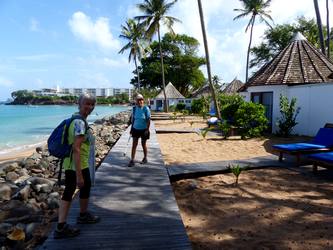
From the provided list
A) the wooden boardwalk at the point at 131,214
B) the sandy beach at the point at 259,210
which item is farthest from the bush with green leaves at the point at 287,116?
the wooden boardwalk at the point at 131,214

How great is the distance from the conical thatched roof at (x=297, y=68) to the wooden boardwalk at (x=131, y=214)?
1000 centimetres

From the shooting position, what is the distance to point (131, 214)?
4695 millimetres

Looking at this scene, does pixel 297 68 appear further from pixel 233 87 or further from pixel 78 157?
pixel 233 87

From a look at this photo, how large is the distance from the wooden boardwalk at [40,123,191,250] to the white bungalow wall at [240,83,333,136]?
8.48 m

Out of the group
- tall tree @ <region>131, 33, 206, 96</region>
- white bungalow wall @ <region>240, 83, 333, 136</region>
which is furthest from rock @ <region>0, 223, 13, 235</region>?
tall tree @ <region>131, 33, 206, 96</region>

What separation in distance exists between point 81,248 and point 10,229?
1997 millimetres

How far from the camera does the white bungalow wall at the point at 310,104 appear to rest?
517 inches

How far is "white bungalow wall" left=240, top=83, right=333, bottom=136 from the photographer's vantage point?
13120 millimetres

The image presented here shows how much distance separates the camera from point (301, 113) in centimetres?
1461

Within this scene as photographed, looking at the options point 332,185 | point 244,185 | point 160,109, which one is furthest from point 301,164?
point 160,109

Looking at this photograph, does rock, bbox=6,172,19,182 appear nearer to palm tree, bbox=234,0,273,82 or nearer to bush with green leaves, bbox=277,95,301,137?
bush with green leaves, bbox=277,95,301,137

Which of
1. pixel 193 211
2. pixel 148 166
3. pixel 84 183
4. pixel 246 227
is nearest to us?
pixel 84 183

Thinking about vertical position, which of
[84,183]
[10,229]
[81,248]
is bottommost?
[10,229]

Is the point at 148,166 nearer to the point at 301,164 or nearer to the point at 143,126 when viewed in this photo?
the point at 143,126
